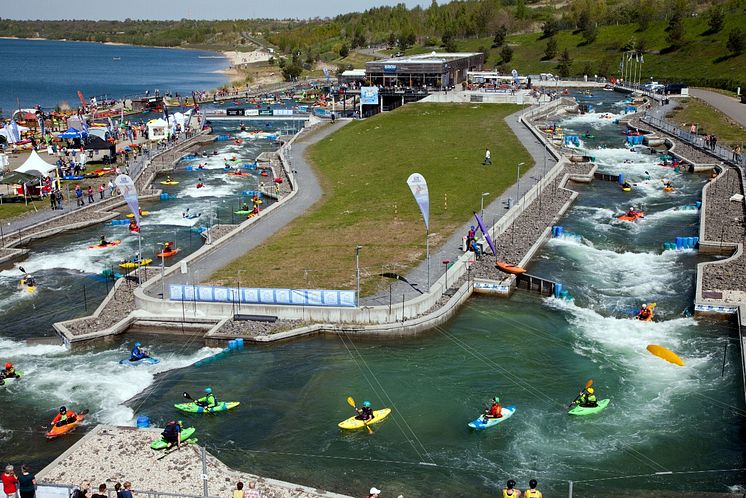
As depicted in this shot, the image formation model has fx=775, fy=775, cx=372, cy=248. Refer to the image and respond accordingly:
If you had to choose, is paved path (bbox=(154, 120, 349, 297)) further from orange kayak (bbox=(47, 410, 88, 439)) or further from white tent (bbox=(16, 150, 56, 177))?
white tent (bbox=(16, 150, 56, 177))

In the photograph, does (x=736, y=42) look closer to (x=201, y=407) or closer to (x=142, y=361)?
(x=142, y=361)

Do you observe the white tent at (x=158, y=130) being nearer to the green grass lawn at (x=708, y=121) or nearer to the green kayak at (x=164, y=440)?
the green grass lawn at (x=708, y=121)

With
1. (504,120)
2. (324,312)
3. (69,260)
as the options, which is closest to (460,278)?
(324,312)

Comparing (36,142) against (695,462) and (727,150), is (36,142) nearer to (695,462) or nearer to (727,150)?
(727,150)

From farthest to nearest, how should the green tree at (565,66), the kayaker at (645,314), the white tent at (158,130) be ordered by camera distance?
the green tree at (565,66) → the white tent at (158,130) → the kayaker at (645,314)

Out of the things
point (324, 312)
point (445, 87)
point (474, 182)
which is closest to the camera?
point (324, 312)

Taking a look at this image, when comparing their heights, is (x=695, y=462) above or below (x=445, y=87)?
below

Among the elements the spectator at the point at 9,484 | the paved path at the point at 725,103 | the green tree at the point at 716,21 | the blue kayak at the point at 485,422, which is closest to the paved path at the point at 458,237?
A: the blue kayak at the point at 485,422

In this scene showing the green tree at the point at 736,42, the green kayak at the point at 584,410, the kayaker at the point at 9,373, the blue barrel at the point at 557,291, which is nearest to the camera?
the green kayak at the point at 584,410
